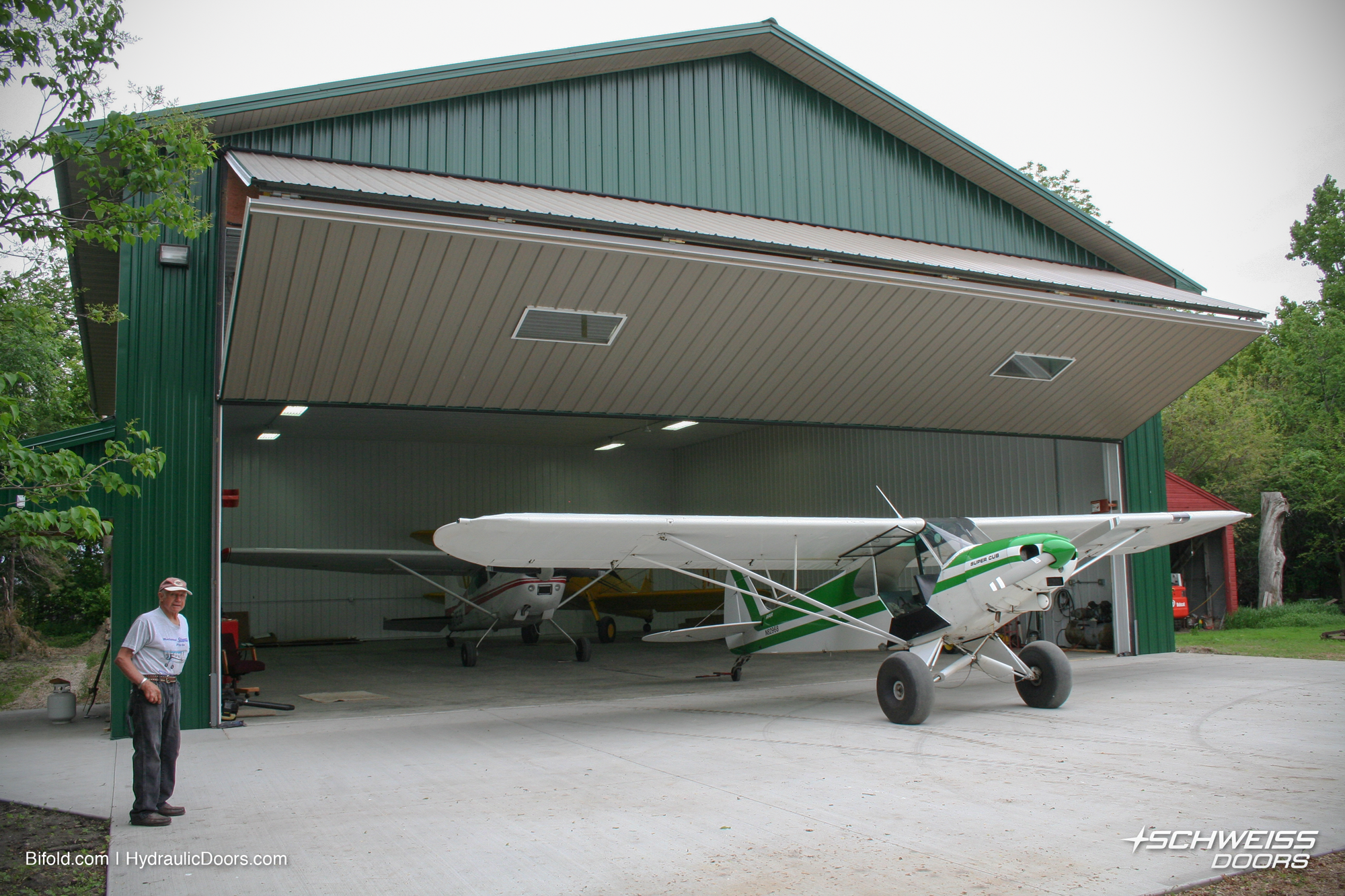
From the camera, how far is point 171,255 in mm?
9062

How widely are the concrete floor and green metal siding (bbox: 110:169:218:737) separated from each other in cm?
112

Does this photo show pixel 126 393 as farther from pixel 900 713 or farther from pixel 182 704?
pixel 900 713

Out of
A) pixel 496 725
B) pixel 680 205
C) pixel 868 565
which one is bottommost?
pixel 496 725

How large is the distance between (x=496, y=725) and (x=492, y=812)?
12.3 feet

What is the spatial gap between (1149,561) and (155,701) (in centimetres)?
1413

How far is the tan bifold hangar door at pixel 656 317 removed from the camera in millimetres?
8195

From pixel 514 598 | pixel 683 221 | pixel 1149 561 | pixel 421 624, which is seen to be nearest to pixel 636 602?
pixel 421 624

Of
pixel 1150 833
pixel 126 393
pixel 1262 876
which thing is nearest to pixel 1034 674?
pixel 1150 833

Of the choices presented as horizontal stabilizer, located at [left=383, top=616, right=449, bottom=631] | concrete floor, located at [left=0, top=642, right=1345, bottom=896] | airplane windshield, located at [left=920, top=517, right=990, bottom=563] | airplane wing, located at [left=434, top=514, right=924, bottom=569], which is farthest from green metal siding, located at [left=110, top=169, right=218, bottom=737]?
horizontal stabilizer, located at [left=383, top=616, right=449, bottom=631]

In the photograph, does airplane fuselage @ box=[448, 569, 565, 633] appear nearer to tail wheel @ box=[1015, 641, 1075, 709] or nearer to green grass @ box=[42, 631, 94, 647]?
tail wheel @ box=[1015, 641, 1075, 709]

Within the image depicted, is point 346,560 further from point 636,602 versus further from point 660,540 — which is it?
point 660,540

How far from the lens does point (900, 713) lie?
26.7ft

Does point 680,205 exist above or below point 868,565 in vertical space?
above

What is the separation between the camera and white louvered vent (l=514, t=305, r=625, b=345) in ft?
30.4
